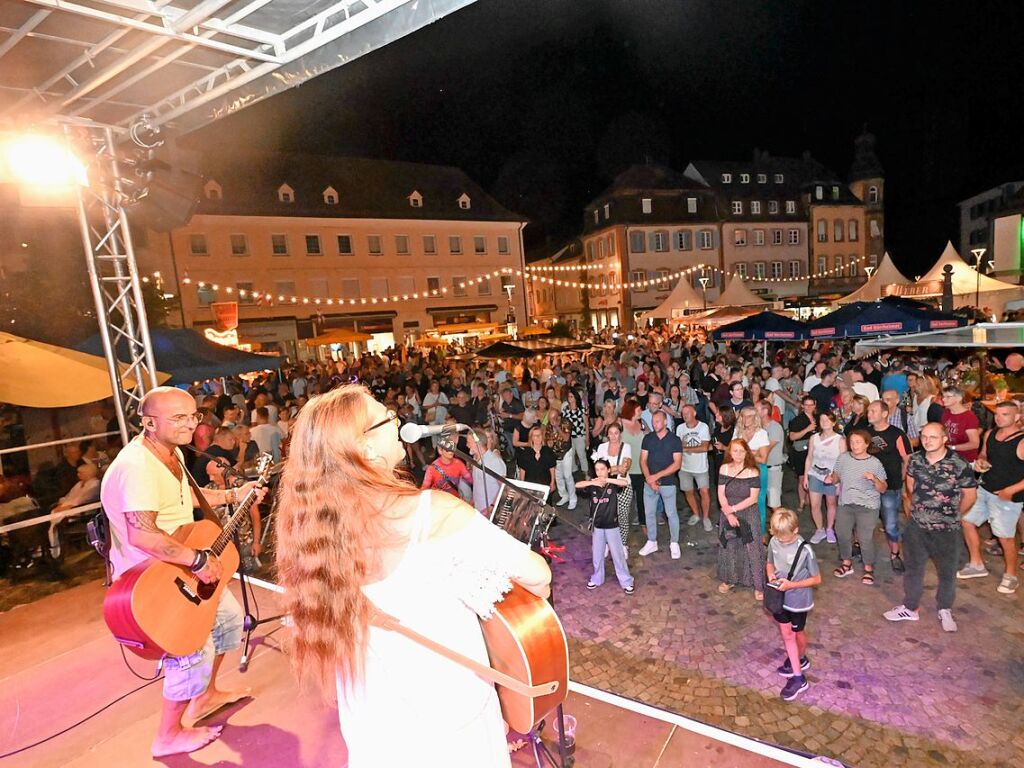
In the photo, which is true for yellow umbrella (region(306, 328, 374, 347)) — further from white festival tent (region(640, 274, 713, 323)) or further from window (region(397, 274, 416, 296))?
white festival tent (region(640, 274, 713, 323))

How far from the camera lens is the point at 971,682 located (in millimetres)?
3967

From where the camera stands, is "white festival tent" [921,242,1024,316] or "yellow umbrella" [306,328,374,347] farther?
"yellow umbrella" [306,328,374,347]

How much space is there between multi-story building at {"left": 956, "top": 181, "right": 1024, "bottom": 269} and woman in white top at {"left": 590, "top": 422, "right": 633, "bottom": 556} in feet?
182

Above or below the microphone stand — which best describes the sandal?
below

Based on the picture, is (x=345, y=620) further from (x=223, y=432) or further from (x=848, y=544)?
(x=223, y=432)

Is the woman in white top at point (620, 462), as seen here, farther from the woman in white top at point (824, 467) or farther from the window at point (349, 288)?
the window at point (349, 288)

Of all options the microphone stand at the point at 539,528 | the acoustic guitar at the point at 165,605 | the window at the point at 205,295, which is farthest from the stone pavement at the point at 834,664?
the window at the point at 205,295

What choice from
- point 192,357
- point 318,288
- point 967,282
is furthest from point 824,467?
point 318,288

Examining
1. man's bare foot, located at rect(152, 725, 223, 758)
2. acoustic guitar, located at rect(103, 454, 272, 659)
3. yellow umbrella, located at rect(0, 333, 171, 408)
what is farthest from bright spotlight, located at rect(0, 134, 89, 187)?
man's bare foot, located at rect(152, 725, 223, 758)

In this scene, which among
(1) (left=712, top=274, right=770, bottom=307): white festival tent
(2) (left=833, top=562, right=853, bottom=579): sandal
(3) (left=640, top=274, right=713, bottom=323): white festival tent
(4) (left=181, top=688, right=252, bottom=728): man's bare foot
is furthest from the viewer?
(3) (left=640, top=274, right=713, bottom=323): white festival tent

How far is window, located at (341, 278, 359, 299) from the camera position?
32.3 meters

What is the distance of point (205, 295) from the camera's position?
2917 centimetres

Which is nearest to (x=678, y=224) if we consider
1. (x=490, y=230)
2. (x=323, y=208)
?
(x=490, y=230)

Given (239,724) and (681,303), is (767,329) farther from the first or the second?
(239,724)
